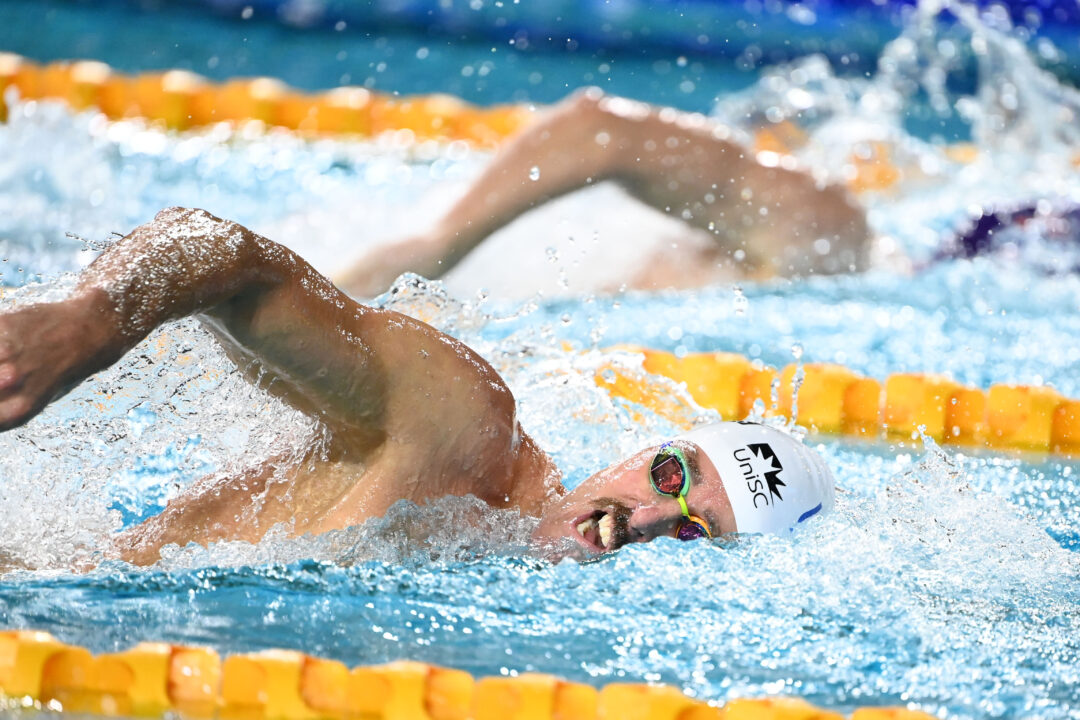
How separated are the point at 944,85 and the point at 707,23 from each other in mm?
1395

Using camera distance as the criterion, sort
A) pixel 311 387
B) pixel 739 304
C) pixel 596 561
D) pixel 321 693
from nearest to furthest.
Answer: pixel 321 693
pixel 311 387
pixel 596 561
pixel 739 304

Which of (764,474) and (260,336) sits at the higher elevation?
(260,336)

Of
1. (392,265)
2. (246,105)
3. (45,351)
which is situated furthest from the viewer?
(246,105)

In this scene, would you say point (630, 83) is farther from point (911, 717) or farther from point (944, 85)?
point (911, 717)

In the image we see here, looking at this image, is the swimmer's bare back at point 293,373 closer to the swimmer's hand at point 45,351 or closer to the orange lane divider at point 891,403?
the swimmer's hand at point 45,351

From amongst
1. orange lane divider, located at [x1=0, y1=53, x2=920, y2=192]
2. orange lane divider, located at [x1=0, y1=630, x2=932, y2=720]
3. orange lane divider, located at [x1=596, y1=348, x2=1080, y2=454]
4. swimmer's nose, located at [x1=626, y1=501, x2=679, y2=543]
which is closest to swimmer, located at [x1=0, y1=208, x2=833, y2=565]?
swimmer's nose, located at [x1=626, y1=501, x2=679, y2=543]

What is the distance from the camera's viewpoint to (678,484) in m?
2.14

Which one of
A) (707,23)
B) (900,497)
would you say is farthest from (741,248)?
(707,23)

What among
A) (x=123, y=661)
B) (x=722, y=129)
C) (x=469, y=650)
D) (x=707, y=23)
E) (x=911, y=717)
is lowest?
(x=911, y=717)

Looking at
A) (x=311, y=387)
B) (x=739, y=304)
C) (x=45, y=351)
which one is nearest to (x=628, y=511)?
(x=311, y=387)

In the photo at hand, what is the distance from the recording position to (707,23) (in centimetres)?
752

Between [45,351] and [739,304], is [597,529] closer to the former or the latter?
[45,351]

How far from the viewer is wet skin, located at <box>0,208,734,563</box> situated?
4.94ft

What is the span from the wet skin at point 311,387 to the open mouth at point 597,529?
0.04 ft
